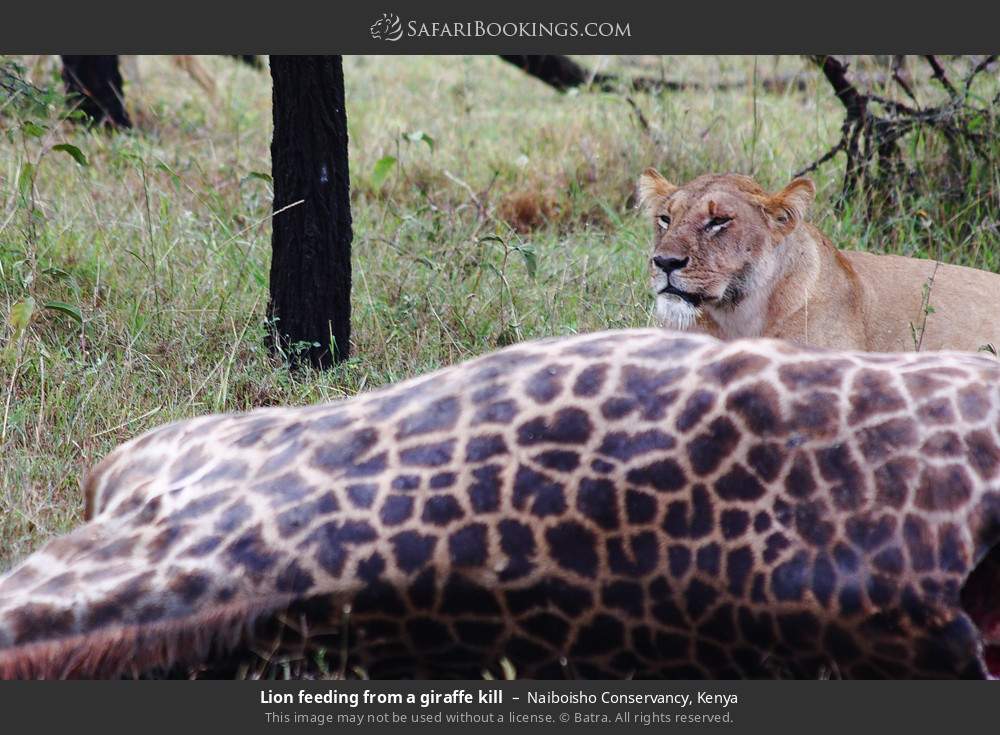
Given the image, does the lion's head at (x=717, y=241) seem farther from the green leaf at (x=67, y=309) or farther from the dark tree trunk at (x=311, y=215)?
the green leaf at (x=67, y=309)

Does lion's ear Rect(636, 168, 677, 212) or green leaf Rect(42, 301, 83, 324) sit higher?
lion's ear Rect(636, 168, 677, 212)

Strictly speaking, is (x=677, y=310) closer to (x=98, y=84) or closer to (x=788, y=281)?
(x=788, y=281)

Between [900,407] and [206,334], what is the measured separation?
335 cm

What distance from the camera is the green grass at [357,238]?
532 cm

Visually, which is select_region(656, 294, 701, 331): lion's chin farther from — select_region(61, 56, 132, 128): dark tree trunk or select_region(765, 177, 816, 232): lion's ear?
select_region(61, 56, 132, 128): dark tree trunk

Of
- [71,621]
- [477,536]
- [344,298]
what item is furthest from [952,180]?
[71,621]

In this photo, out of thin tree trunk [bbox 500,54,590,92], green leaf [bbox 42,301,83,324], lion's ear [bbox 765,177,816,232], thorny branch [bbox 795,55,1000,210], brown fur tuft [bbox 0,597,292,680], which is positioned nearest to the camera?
brown fur tuft [bbox 0,597,292,680]

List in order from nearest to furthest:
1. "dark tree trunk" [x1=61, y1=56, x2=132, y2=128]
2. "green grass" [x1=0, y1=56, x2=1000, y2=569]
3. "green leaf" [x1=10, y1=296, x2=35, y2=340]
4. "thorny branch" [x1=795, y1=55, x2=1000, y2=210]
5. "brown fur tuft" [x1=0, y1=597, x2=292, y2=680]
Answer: "brown fur tuft" [x1=0, y1=597, x2=292, y2=680], "green leaf" [x1=10, y1=296, x2=35, y2=340], "green grass" [x1=0, y1=56, x2=1000, y2=569], "thorny branch" [x1=795, y1=55, x2=1000, y2=210], "dark tree trunk" [x1=61, y1=56, x2=132, y2=128]

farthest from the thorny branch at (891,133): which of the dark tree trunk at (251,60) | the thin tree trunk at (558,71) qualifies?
the dark tree trunk at (251,60)

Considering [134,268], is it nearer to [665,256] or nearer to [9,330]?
[9,330]

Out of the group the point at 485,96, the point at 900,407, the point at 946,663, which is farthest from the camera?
the point at 485,96

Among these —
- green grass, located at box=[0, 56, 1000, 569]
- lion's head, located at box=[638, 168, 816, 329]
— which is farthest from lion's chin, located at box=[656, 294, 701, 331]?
green grass, located at box=[0, 56, 1000, 569]

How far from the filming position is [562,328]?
6094 mm

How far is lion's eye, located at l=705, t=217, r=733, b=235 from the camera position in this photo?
18.7 feet
